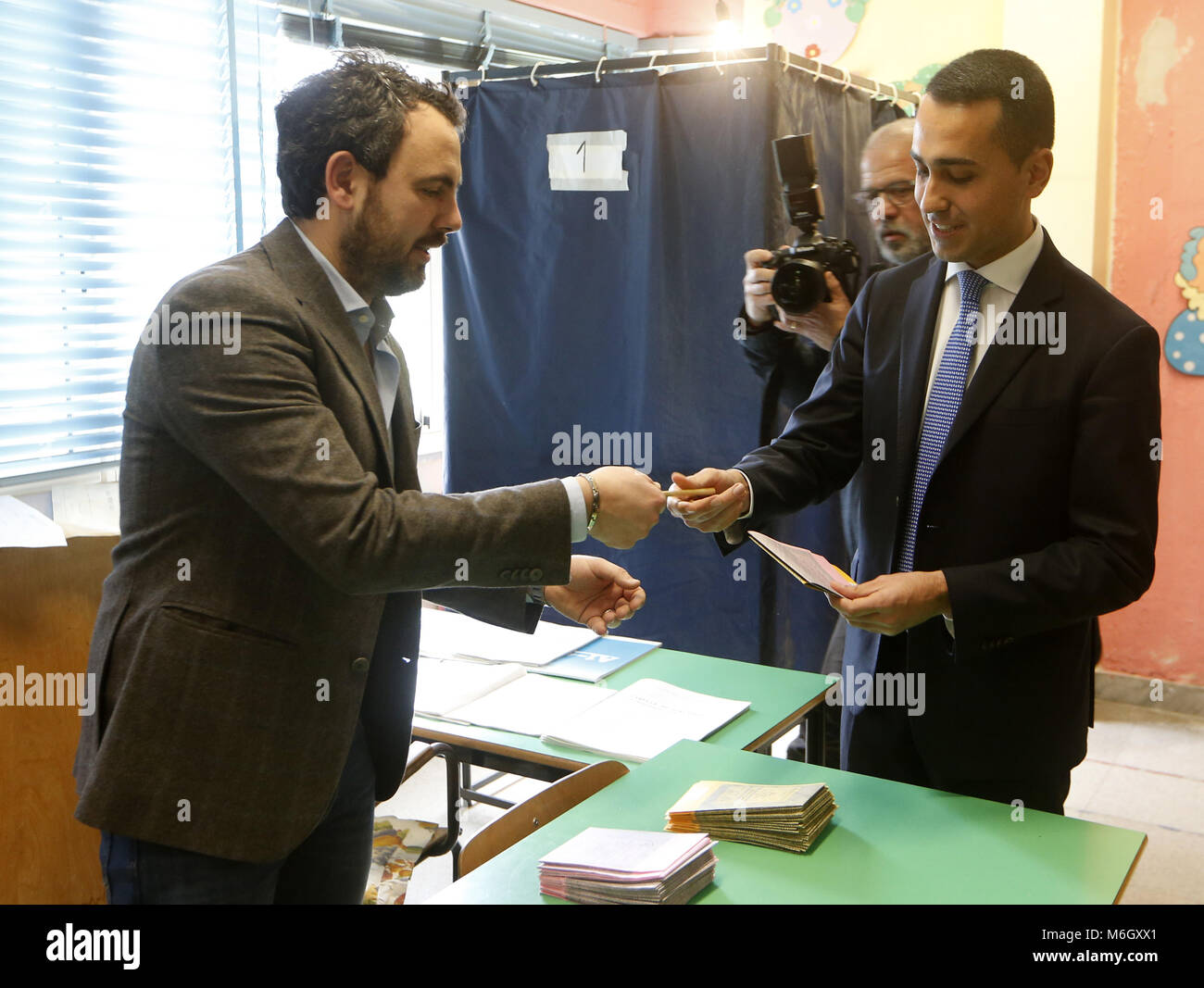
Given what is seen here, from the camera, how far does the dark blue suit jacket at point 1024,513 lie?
156 centimetres

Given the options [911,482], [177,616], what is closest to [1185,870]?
[911,482]

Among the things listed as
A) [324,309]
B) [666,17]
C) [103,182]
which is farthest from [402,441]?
[666,17]

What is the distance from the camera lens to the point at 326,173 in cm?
145

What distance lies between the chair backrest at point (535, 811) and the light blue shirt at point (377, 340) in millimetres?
433

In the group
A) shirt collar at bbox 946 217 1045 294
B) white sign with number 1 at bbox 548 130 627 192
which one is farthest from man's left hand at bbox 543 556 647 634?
white sign with number 1 at bbox 548 130 627 192

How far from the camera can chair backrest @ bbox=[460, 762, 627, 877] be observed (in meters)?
1.54

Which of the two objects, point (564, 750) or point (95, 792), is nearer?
point (95, 792)

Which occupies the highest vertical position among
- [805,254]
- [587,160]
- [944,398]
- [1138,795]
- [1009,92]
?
[587,160]

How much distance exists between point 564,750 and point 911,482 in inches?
30.7

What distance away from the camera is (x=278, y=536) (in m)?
1.33

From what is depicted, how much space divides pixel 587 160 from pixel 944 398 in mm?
1671

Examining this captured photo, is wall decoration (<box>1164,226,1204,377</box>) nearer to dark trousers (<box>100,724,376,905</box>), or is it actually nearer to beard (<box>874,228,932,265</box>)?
beard (<box>874,228,932,265</box>)

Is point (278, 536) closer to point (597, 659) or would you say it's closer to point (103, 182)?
point (597, 659)
